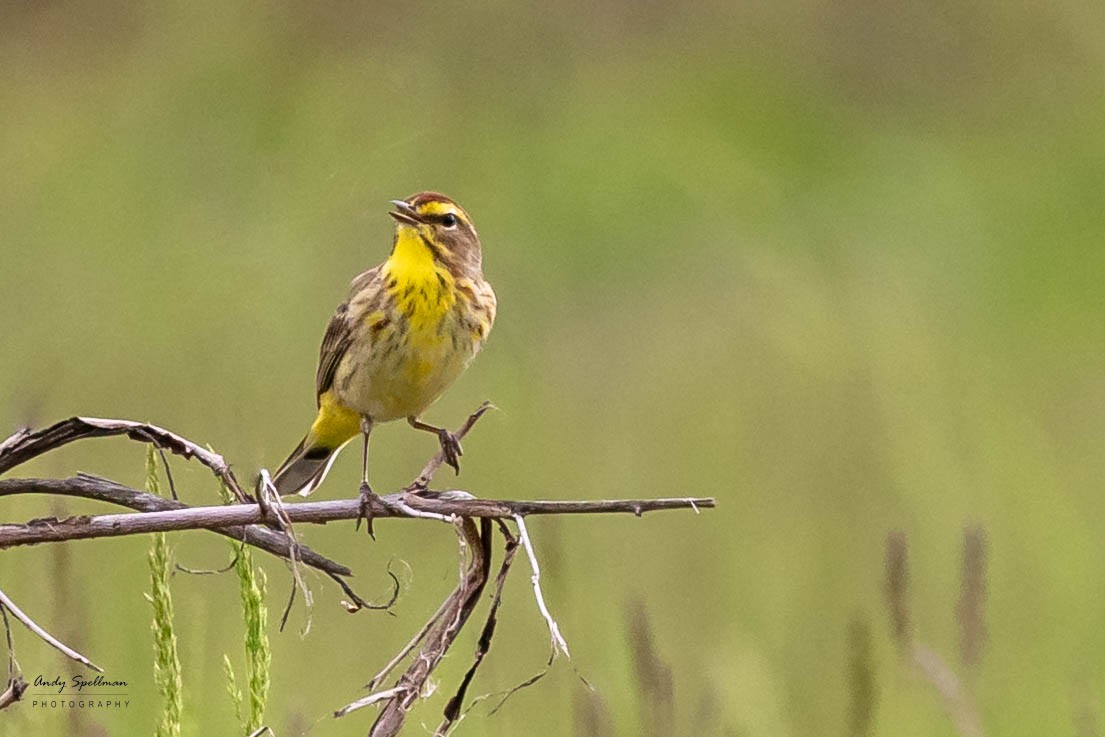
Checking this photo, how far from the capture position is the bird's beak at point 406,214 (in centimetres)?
430

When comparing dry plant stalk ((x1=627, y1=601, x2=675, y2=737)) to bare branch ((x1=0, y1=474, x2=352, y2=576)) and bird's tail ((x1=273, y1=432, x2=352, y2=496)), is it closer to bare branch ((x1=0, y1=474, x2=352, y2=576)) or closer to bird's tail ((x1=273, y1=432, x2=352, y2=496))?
bare branch ((x1=0, y1=474, x2=352, y2=576))

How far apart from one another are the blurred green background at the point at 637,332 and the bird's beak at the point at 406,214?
0.71 metres

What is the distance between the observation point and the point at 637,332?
935 cm

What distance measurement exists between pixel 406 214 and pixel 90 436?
95.0 inches

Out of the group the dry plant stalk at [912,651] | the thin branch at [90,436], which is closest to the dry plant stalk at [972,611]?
the dry plant stalk at [912,651]

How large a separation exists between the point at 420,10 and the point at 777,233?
612 centimetres

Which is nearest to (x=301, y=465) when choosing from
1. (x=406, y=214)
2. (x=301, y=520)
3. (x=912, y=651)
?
(x=406, y=214)

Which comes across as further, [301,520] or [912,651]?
[912,651]

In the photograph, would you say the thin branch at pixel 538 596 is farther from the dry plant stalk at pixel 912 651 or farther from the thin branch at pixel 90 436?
the dry plant stalk at pixel 912 651

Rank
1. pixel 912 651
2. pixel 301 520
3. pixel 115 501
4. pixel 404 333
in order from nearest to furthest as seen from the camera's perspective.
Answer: pixel 115 501 → pixel 301 520 → pixel 912 651 → pixel 404 333

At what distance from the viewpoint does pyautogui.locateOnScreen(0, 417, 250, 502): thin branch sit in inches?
75.5

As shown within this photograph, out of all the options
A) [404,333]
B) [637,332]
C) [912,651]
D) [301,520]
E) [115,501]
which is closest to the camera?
[115,501]

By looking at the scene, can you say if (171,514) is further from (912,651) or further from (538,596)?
(912,651)

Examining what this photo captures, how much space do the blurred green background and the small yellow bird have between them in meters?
0.34
